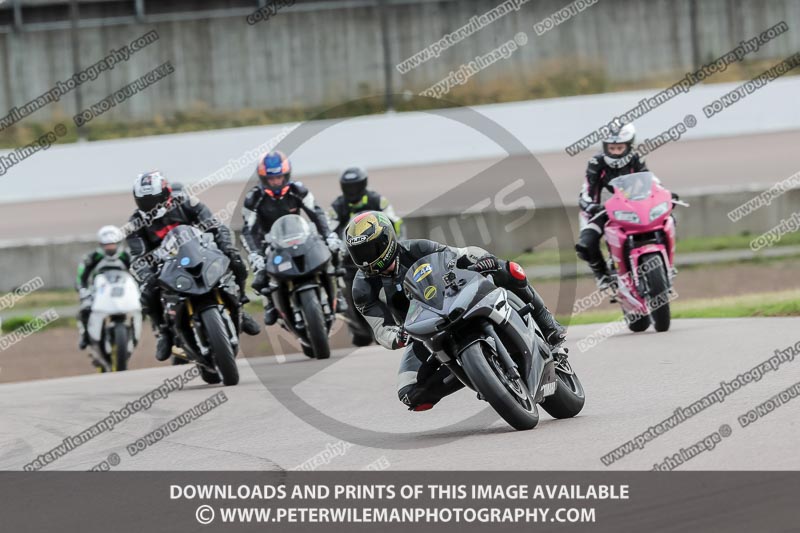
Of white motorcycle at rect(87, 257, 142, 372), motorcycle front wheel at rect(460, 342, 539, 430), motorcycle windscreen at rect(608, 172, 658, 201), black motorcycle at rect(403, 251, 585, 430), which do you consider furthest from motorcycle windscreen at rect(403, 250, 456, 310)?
white motorcycle at rect(87, 257, 142, 372)

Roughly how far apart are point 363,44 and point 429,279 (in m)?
24.0

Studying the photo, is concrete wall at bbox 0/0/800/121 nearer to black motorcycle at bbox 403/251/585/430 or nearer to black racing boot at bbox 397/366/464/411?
black racing boot at bbox 397/366/464/411

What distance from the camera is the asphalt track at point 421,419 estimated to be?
7.14 metres

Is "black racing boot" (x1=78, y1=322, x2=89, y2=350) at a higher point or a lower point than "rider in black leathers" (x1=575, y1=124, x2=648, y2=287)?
lower

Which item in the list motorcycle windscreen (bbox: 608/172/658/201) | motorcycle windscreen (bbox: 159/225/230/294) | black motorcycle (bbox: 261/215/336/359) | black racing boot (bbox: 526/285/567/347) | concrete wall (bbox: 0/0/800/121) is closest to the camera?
black racing boot (bbox: 526/285/567/347)

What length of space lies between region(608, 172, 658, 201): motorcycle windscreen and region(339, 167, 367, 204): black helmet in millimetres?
3825

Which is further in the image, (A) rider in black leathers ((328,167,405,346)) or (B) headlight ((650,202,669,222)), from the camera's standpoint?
(A) rider in black leathers ((328,167,405,346))

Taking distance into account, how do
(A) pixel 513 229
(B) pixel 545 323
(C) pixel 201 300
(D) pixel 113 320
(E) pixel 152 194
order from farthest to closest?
(A) pixel 513 229, (D) pixel 113 320, (E) pixel 152 194, (C) pixel 201 300, (B) pixel 545 323

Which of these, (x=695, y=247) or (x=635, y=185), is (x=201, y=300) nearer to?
(x=635, y=185)

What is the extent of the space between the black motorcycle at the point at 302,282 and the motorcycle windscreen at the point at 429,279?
5.91 m

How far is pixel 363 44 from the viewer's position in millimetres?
31203

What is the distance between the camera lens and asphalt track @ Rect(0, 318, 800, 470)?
714 cm

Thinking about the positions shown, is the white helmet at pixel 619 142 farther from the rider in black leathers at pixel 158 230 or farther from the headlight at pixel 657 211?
the rider in black leathers at pixel 158 230

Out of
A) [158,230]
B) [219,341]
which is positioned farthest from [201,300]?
[158,230]
